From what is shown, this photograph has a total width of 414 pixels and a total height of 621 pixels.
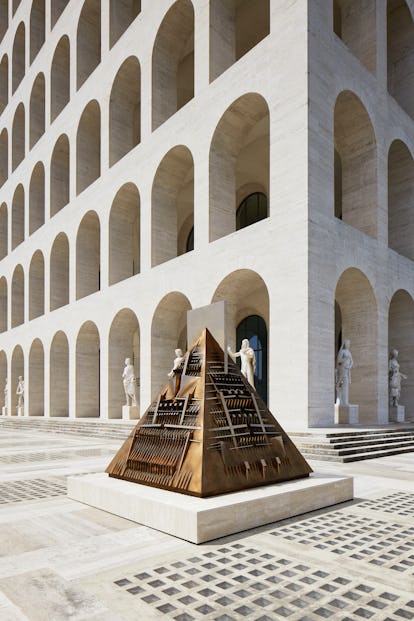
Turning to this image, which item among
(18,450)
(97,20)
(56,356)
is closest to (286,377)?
(18,450)

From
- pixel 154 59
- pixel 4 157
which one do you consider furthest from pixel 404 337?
pixel 4 157

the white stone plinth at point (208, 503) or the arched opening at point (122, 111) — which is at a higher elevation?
the arched opening at point (122, 111)

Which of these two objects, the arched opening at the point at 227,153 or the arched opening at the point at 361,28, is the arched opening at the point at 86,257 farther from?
the arched opening at the point at 361,28

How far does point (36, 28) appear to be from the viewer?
33.7 metres

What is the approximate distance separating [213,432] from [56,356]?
24390 millimetres

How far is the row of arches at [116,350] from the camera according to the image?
19344 mm

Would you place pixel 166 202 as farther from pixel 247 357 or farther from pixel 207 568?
pixel 207 568

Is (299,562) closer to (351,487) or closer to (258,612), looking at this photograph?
(258,612)

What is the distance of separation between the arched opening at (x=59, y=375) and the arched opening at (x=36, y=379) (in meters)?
2.63

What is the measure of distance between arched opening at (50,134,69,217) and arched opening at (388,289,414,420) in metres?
19.1

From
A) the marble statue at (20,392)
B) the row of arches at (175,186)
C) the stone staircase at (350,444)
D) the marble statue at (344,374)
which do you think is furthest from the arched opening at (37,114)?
the stone staircase at (350,444)

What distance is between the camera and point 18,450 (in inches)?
496

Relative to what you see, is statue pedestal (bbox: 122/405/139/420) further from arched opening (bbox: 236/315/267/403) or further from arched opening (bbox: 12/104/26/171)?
arched opening (bbox: 12/104/26/171)

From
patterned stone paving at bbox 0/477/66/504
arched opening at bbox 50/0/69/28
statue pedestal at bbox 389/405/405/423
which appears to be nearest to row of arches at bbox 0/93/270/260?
arched opening at bbox 50/0/69/28
